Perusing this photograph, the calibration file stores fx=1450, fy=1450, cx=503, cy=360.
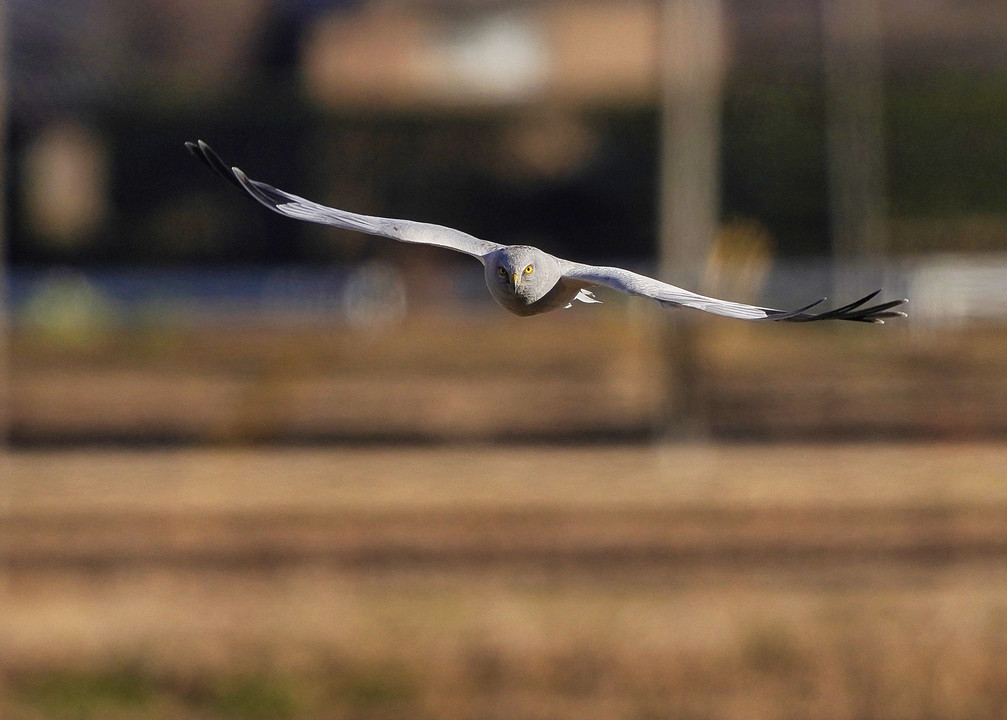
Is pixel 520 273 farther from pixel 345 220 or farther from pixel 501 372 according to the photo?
pixel 501 372

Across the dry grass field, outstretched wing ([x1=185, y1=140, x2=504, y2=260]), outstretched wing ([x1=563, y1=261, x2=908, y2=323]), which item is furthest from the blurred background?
outstretched wing ([x1=185, y1=140, x2=504, y2=260])

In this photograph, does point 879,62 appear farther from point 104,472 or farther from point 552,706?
point 552,706

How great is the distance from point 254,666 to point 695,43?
9.02m

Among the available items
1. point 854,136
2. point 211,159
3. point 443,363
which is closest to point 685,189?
point 443,363

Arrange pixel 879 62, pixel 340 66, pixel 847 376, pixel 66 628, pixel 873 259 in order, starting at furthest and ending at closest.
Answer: pixel 879 62
pixel 873 259
pixel 340 66
pixel 847 376
pixel 66 628

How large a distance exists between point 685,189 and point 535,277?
48.4 ft

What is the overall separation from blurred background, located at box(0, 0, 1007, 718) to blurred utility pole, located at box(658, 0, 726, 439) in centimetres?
7

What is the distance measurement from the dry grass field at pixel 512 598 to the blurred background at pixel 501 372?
0.03 meters

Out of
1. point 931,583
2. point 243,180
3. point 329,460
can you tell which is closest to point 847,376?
point 329,460

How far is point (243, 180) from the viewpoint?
135 cm

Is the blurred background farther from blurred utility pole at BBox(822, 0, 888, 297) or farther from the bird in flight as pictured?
the bird in flight

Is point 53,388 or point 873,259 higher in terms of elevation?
point 873,259

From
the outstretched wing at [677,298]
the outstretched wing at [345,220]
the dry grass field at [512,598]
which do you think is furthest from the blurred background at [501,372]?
the outstretched wing at [345,220]

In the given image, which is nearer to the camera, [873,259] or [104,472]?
[104,472]
